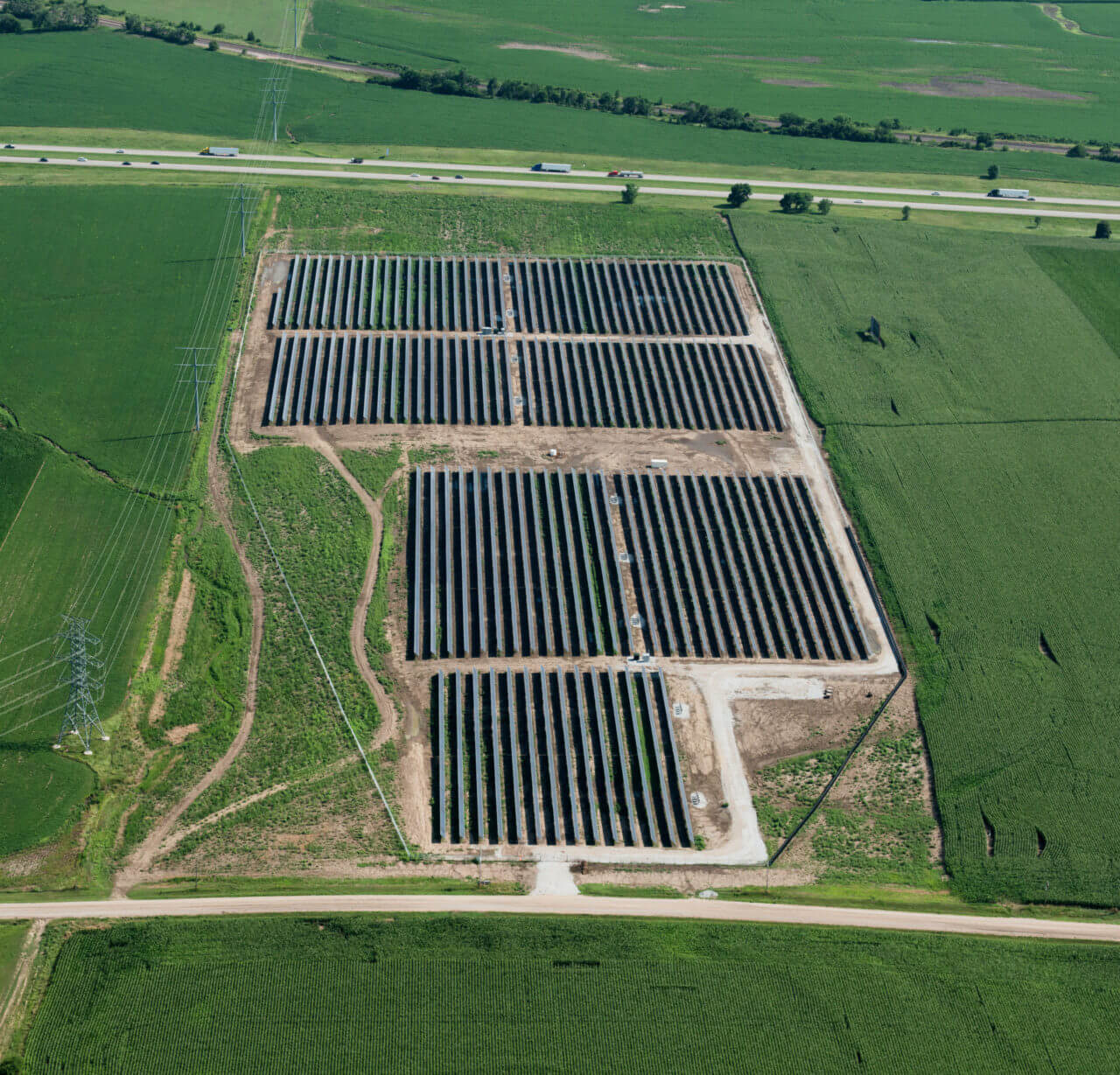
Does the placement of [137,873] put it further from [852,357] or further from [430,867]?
[852,357]

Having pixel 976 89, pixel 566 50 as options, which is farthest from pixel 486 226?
pixel 976 89

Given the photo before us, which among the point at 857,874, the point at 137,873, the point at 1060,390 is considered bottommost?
the point at 137,873

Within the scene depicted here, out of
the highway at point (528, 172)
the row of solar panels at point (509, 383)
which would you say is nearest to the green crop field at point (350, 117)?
the highway at point (528, 172)

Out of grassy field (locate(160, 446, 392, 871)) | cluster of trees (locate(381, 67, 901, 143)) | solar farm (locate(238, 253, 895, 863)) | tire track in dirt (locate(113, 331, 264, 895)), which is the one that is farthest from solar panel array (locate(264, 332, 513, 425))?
cluster of trees (locate(381, 67, 901, 143))

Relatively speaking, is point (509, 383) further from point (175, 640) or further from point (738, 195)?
point (738, 195)

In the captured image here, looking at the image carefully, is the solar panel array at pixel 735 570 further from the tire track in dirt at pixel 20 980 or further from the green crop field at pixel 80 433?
the tire track in dirt at pixel 20 980

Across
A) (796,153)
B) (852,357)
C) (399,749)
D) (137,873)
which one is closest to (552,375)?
(852,357)
